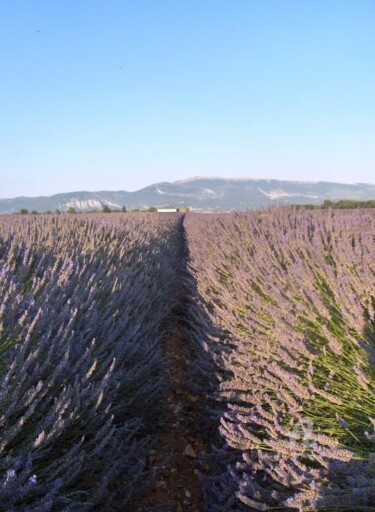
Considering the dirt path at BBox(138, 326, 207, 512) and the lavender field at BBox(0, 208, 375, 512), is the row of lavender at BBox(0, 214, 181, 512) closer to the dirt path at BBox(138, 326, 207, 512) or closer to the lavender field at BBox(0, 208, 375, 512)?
the lavender field at BBox(0, 208, 375, 512)

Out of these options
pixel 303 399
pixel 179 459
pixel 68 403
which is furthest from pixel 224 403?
pixel 68 403

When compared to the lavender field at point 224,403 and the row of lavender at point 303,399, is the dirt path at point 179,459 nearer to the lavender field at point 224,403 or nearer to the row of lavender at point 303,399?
the lavender field at point 224,403

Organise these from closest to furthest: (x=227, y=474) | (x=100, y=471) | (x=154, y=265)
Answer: (x=100, y=471) → (x=227, y=474) → (x=154, y=265)

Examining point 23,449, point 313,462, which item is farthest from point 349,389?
point 23,449

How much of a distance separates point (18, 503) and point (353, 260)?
1.88 metres

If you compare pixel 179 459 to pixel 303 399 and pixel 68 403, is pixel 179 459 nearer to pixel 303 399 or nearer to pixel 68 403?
pixel 303 399

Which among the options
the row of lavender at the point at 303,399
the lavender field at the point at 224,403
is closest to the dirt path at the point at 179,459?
the lavender field at the point at 224,403

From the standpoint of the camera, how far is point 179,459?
2.70 m

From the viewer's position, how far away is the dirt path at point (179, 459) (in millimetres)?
2307

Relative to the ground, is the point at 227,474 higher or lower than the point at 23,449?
lower

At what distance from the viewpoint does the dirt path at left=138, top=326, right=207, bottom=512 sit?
231 centimetres

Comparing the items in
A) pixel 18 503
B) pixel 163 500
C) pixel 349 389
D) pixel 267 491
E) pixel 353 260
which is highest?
pixel 353 260

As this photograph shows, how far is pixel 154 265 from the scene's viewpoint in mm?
5055

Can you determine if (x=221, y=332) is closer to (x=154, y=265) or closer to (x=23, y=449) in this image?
(x=23, y=449)
